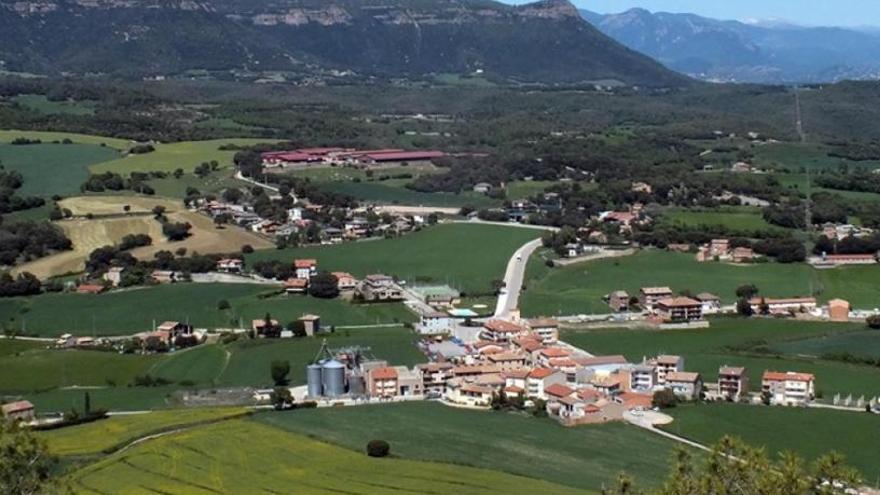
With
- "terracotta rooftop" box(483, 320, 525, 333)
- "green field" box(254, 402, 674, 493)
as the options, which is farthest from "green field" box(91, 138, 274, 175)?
"green field" box(254, 402, 674, 493)

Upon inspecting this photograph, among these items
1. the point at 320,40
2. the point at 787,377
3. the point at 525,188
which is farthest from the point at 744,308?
the point at 320,40

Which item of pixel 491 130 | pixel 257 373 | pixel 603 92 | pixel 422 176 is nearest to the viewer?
pixel 257 373

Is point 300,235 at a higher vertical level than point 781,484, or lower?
lower

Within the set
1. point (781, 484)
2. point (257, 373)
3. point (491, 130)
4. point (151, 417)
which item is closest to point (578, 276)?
point (257, 373)

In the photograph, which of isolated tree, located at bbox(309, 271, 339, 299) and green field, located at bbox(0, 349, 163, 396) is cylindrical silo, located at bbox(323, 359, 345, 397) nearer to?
green field, located at bbox(0, 349, 163, 396)

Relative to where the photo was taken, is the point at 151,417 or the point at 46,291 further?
the point at 46,291

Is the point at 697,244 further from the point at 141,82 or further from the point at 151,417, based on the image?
the point at 141,82
